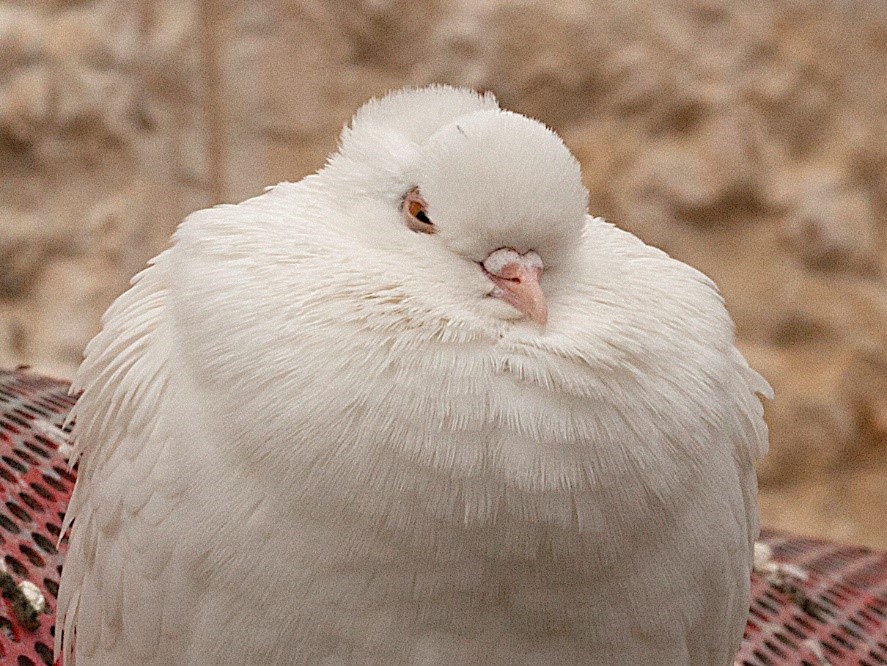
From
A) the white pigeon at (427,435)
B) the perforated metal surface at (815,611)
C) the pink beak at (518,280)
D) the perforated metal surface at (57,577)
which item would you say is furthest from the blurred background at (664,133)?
the pink beak at (518,280)

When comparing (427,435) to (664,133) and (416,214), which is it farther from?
(664,133)

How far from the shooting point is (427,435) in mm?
1318

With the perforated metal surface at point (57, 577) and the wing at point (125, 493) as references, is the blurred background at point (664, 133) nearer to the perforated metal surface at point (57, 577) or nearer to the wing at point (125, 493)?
the perforated metal surface at point (57, 577)

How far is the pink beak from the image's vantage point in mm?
1373

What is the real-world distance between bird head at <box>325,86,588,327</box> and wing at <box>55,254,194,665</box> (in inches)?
14.0

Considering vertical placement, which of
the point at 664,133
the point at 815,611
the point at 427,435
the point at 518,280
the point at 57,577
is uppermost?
the point at 664,133

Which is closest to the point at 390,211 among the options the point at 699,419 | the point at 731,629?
the point at 699,419

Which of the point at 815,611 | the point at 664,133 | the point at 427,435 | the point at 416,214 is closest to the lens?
the point at 427,435

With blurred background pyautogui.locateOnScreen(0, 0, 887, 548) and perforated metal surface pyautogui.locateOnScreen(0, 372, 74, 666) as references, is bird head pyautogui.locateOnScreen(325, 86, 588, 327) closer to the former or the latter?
perforated metal surface pyautogui.locateOnScreen(0, 372, 74, 666)

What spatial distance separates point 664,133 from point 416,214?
3.12 m

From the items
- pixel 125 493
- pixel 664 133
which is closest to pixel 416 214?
pixel 125 493

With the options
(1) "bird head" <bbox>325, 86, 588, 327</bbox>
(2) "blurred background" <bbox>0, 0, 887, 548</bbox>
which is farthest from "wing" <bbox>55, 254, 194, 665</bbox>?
(2) "blurred background" <bbox>0, 0, 887, 548</bbox>

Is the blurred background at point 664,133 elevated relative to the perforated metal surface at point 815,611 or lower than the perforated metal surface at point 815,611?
elevated

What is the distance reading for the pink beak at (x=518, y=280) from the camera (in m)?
1.37
